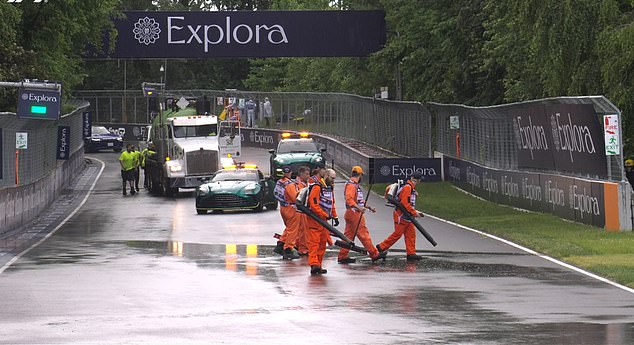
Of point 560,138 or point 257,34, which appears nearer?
point 560,138

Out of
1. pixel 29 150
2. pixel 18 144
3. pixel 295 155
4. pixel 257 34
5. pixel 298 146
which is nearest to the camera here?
pixel 18 144

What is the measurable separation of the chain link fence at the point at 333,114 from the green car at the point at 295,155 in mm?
3985

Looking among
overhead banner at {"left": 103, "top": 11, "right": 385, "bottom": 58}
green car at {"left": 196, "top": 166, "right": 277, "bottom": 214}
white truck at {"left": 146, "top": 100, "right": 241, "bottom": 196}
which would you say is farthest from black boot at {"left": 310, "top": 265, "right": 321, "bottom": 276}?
overhead banner at {"left": 103, "top": 11, "right": 385, "bottom": 58}

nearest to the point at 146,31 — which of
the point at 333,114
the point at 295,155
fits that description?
the point at 333,114

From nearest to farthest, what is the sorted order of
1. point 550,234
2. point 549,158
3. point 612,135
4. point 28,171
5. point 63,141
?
1. point 550,234
2. point 612,135
3. point 549,158
4. point 28,171
5. point 63,141

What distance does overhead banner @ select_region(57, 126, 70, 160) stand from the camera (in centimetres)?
5112

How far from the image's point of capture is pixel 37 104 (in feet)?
129

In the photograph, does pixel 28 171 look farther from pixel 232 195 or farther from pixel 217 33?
pixel 217 33

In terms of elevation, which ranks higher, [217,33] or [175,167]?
[217,33]

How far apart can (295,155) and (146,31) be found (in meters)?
15.2

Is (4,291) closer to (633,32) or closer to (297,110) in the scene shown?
(633,32)

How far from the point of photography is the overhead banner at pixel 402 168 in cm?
4965

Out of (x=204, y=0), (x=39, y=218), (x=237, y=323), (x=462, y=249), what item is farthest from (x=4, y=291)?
(x=204, y=0)

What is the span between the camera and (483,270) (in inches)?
874
